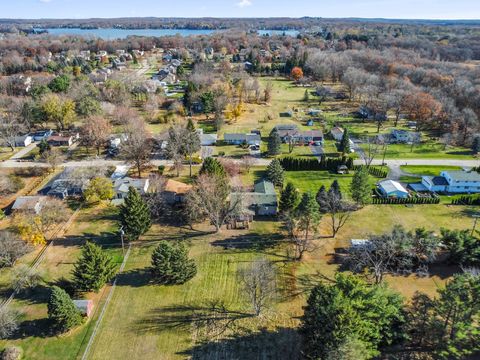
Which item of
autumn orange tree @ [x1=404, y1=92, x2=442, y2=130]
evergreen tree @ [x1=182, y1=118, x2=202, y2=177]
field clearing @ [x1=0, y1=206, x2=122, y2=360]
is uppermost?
autumn orange tree @ [x1=404, y1=92, x2=442, y2=130]

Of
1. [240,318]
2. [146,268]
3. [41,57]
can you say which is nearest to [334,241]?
[240,318]

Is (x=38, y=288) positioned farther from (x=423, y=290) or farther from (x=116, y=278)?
(x=423, y=290)

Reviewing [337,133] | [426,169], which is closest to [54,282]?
[426,169]

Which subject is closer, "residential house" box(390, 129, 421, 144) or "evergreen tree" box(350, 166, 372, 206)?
"evergreen tree" box(350, 166, 372, 206)

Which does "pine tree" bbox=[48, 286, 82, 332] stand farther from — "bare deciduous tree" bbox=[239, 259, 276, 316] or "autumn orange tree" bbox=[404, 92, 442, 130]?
"autumn orange tree" bbox=[404, 92, 442, 130]

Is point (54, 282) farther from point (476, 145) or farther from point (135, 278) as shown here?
point (476, 145)

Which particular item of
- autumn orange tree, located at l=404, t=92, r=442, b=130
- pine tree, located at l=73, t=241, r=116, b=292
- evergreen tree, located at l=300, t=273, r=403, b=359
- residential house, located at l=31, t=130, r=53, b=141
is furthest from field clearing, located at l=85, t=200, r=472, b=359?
residential house, located at l=31, t=130, r=53, b=141
